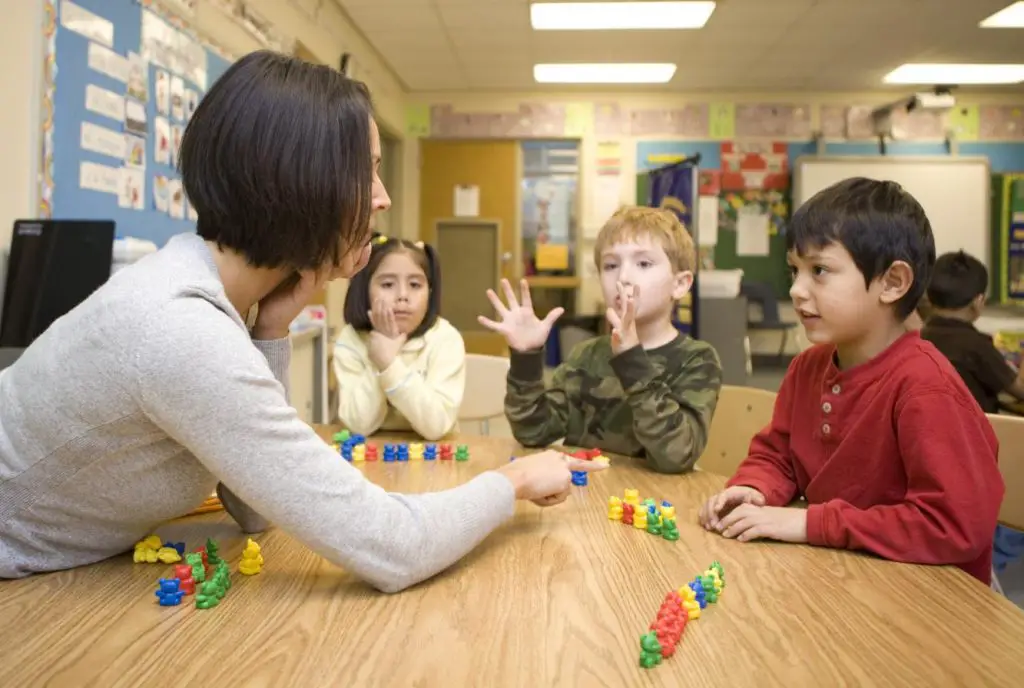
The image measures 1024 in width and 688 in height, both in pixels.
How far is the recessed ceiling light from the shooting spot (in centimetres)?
618

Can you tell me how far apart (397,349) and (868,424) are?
1197mm

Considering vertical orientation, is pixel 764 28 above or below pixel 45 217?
above

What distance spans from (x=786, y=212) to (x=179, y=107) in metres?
5.25

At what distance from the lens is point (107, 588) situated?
0.89 m

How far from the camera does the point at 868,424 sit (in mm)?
1177

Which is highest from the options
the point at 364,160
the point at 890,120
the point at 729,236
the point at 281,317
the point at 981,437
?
the point at 890,120

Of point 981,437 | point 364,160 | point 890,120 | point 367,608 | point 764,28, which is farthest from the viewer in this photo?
point 890,120

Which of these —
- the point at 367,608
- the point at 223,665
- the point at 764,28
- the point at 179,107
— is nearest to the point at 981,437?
the point at 367,608

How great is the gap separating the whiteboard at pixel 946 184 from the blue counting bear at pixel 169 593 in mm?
6581

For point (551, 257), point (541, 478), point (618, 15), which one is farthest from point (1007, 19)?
point (541, 478)

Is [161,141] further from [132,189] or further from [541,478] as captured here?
[541,478]

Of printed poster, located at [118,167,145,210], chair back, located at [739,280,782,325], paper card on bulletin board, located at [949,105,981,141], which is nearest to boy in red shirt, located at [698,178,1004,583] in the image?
printed poster, located at [118,167,145,210]

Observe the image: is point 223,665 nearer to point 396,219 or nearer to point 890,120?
point 396,219

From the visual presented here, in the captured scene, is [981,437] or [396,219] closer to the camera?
[981,437]
